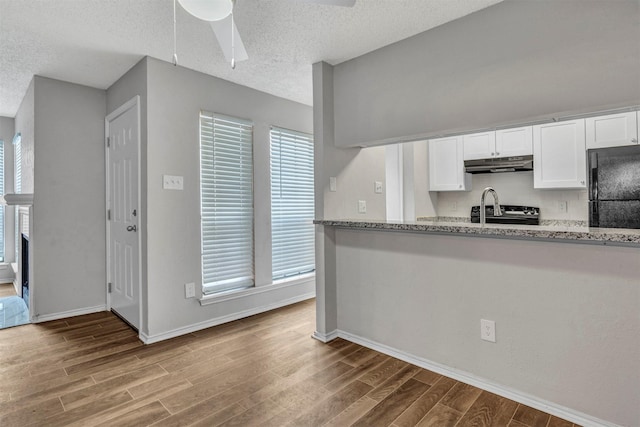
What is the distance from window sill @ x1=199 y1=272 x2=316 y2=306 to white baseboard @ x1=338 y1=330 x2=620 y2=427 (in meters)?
1.23

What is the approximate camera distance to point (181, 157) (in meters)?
3.03

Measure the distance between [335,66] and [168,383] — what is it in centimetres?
274

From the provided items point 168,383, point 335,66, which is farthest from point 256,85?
point 168,383

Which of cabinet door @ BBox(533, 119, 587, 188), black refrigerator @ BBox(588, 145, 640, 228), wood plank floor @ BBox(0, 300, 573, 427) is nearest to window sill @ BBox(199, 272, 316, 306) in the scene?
wood plank floor @ BBox(0, 300, 573, 427)

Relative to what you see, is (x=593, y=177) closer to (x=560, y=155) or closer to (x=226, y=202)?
(x=560, y=155)

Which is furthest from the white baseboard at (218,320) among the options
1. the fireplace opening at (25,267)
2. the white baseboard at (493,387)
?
the fireplace opening at (25,267)

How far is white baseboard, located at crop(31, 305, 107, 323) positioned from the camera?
3.28 m

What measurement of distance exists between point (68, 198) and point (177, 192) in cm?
137

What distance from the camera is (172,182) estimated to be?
2.96 m

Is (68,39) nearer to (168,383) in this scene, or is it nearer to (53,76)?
(53,76)

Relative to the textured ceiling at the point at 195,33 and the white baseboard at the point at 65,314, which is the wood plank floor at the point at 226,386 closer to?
the white baseboard at the point at 65,314

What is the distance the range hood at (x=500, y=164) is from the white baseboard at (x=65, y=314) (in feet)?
14.7

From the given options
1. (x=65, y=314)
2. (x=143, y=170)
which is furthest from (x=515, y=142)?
(x=65, y=314)

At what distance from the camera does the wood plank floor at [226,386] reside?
71.5 inches
